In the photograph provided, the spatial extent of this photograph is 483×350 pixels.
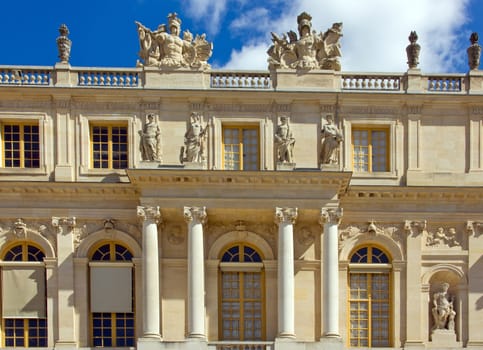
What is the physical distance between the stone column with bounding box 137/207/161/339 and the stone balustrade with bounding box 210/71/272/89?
5.58 m

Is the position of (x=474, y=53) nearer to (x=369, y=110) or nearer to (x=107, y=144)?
(x=369, y=110)

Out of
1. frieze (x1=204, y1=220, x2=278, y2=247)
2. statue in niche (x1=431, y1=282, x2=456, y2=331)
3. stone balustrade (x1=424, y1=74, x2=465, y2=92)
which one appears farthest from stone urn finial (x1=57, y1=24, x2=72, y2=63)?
statue in niche (x1=431, y1=282, x2=456, y2=331)

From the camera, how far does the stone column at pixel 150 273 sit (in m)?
27.4

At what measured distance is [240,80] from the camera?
29609 mm

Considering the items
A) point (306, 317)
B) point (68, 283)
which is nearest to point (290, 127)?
point (306, 317)

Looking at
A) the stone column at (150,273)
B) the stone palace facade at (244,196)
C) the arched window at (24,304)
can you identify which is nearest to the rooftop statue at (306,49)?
the stone palace facade at (244,196)

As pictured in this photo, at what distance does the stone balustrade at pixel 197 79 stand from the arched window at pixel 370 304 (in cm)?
685

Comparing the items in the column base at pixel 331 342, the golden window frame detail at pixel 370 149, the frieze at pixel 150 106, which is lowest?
the column base at pixel 331 342

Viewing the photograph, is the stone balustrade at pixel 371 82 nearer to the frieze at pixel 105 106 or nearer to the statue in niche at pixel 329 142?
the statue in niche at pixel 329 142

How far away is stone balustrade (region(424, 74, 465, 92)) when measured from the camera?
98.9 feet

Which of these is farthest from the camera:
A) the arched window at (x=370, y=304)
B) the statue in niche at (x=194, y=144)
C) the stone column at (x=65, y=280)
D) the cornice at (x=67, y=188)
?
the arched window at (x=370, y=304)

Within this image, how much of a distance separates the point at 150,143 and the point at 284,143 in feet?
15.8

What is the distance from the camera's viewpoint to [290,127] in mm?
29297

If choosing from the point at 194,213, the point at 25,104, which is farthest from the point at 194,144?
the point at 25,104
